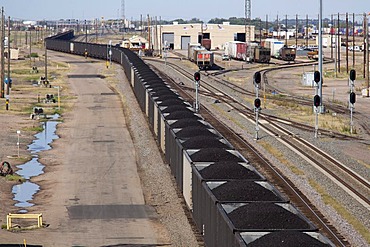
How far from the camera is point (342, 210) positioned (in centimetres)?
3023

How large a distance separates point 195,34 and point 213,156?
15114 cm

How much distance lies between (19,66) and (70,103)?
5592cm

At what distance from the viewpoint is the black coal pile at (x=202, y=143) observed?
30.3m

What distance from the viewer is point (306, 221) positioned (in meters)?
18.8

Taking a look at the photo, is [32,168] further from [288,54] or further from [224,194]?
[288,54]

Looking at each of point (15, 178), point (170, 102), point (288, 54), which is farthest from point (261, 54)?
point (15, 178)

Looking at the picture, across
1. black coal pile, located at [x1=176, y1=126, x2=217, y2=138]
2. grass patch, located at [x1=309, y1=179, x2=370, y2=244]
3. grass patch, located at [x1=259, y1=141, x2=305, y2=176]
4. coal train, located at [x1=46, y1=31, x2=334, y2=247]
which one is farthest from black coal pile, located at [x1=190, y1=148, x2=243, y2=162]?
grass patch, located at [x1=259, y1=141, x2=305, y2=176]

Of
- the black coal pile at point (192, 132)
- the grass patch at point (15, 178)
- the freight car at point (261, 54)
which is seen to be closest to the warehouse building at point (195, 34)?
the freight car at point (261, 54)

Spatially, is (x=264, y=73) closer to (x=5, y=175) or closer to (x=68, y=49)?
(x=68, y=49)

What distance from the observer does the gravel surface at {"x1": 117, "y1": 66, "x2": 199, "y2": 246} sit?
26.8 meters

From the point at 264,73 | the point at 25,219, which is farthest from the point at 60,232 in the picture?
the point at 264,73

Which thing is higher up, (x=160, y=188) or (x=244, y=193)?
(x=244, y=193)

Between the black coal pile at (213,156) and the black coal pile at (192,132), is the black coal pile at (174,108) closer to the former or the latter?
the black coal pile at (192,132)

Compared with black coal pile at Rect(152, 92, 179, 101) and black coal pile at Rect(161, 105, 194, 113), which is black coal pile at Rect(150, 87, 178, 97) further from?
black coal pile at Rect(161, 105, 194, 113)
